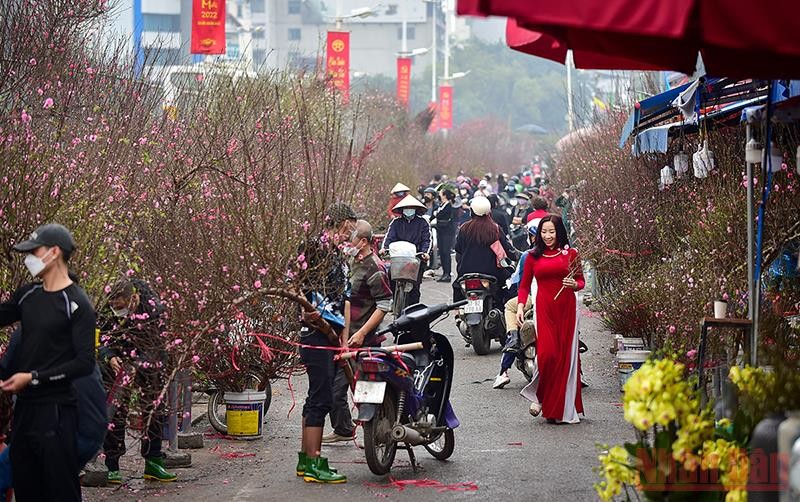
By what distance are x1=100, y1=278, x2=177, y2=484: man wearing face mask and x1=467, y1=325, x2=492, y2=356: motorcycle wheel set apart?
8.35 metres

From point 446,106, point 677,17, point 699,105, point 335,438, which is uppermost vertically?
point 446,106

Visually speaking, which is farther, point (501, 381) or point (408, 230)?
point (408, 230)

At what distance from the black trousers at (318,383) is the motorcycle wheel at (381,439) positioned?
368mm

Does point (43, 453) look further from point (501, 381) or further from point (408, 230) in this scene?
point (408, 230)

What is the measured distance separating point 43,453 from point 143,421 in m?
2.81

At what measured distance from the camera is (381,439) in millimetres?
10016

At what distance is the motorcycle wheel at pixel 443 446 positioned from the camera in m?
10.8

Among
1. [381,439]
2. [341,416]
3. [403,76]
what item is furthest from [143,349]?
[403,76]

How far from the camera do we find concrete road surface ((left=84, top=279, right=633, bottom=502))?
9.63m

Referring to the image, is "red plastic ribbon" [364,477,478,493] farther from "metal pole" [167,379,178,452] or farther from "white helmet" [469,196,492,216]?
"white helmet" [469,196,492,216]

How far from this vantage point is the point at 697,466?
640 centimetres

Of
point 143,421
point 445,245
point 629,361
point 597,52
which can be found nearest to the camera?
point 597,52

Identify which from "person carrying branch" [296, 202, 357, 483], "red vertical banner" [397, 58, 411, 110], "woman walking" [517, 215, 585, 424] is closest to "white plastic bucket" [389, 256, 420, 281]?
"woman walking" [517, 215, 585, 424]

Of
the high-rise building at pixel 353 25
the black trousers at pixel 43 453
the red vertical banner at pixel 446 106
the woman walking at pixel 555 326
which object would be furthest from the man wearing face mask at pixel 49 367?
the high-rise building at pixel 353 25
